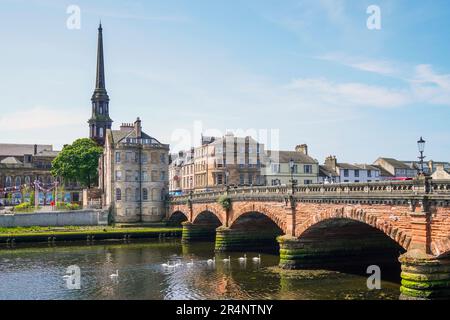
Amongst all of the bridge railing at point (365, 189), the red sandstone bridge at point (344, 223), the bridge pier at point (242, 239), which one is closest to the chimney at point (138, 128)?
the red sandstone bridge at point (344, 223)

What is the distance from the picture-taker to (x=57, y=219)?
7869 centimetres

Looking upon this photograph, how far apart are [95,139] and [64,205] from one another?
37961mm

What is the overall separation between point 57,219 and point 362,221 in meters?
57.5

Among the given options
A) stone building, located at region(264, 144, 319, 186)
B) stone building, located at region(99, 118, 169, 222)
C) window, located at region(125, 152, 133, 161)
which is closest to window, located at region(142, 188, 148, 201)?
stone building, located at region(99, 118, 169, 222)

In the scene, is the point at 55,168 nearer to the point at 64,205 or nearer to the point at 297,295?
the point at 64,205

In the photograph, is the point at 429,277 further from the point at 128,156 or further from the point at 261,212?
the point at 128,156

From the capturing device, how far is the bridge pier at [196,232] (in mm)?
70188

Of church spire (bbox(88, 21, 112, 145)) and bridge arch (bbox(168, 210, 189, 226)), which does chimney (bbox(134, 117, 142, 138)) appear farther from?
church spire (bbox(88, 21, 112, 145))

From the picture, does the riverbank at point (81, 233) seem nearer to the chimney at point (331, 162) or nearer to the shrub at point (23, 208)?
the shrub at point (23, 208)

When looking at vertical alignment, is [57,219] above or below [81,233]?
above

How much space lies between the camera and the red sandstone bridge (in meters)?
27.5

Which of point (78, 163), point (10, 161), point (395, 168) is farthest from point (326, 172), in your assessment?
point (10, 161)
